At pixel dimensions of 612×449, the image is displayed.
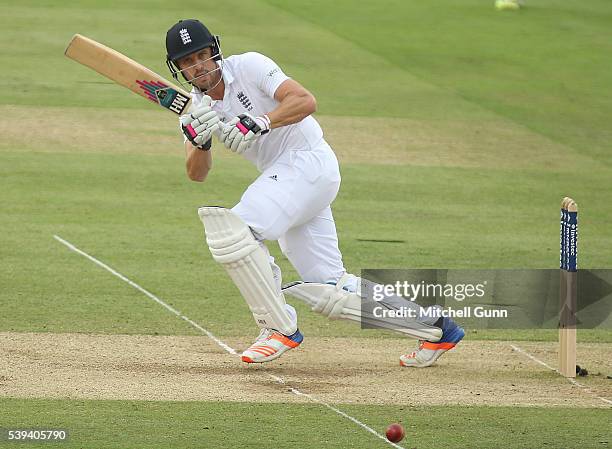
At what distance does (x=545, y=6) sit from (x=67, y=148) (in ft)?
42.8

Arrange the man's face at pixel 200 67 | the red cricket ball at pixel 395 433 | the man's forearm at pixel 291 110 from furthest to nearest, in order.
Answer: the man's face at pixel 200 67
the man's forearm at pixel 291 110
the red cricket ball at pixel 395 433

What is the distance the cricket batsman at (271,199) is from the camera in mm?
6332

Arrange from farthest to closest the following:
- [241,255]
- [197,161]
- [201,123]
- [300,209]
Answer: [197,161]
[300,209]
[201,123]
[241,255]

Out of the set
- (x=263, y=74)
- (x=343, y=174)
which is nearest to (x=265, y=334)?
(x=263, y=74)

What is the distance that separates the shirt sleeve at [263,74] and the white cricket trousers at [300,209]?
38 cm

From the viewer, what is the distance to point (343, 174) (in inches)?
516

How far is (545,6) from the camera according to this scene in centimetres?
2412

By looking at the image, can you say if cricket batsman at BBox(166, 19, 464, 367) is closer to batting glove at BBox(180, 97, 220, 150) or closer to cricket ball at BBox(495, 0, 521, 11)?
batting glove at BBox(180, 97, 220, 150)

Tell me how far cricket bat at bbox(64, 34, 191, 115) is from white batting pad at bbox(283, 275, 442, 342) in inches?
44.9

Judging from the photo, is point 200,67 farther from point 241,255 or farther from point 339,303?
point 339,303

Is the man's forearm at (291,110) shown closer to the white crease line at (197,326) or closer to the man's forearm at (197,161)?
the man's forearm at (197,161)

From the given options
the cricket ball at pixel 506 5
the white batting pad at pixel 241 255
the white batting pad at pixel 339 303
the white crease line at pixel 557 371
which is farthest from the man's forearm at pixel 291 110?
the cricket ball at pixel 506 5

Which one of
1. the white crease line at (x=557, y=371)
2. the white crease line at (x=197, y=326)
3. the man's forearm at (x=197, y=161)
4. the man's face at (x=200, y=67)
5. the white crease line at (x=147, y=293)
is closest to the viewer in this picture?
the white crease line at (x=197, y=326)

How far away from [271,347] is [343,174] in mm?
6675
